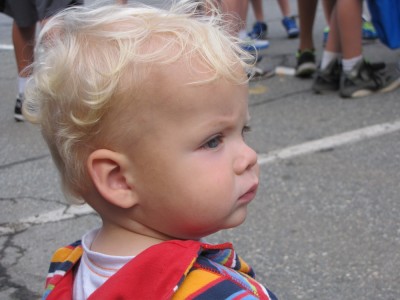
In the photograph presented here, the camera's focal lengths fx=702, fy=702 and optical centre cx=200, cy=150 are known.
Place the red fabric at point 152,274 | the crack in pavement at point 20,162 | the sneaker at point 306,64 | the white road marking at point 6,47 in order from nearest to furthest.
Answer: the red fabric at point 152,274, the crack in pavement at point 20,162, the sneaker at point 306,64, the white road marking at point 6,47

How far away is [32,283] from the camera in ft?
8.55

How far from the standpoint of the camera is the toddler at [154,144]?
Result: 1.29 metres

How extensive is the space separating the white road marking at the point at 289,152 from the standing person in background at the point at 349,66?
2.14 feet

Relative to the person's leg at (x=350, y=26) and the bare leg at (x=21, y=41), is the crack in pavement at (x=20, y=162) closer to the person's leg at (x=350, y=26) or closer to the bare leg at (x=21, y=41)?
the bare leg at (x=21, y=41)

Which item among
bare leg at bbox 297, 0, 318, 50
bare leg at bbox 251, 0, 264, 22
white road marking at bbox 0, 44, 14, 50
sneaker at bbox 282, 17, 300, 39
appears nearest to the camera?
bare leg at bbox 297, 0, 318, 50

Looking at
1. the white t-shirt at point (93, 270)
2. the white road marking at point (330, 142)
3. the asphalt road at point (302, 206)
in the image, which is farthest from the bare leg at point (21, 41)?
the white t-shirt at point (93, 270)

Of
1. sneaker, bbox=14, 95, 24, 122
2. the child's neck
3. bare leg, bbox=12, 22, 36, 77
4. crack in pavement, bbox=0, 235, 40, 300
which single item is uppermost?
the child's neck

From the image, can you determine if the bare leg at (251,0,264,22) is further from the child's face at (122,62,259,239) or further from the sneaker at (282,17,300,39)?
the child's face at (122,62,259,239)

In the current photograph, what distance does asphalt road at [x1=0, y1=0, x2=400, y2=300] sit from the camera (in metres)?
2.54

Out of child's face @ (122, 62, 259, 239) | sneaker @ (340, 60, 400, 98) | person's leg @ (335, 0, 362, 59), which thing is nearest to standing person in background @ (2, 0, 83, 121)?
person's leg @ (335, 0, 362, 59)

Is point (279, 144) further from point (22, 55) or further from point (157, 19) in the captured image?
point (157, 19)

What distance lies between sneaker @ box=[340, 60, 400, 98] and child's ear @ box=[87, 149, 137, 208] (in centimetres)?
342

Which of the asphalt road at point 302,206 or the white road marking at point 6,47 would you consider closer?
the asphalt road at point 302,206

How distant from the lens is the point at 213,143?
1.36m
